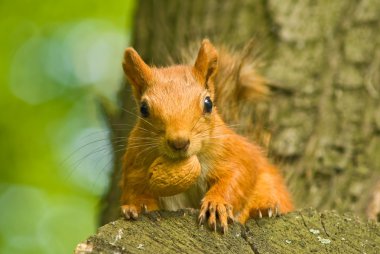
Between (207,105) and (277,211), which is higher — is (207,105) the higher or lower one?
the higher one

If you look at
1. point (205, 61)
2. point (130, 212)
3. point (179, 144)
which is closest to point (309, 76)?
point (205, 61)

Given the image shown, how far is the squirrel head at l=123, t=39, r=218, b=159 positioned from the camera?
2512 mm

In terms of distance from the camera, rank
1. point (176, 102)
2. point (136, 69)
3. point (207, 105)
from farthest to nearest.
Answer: point (136, 69) < point (207, 105) < point (176, 102)

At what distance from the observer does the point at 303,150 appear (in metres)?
3.86

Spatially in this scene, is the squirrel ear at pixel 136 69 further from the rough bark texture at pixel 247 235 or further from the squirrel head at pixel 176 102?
the rough bark texture at pixel 247 235

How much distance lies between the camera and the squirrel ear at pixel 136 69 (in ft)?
9.24

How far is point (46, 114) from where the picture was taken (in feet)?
20.9

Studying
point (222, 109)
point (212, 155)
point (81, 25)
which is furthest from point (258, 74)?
point (81, 25)

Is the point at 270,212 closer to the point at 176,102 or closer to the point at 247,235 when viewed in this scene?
the point at 247,235

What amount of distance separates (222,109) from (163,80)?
87 cm

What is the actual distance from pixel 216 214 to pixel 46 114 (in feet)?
13.8

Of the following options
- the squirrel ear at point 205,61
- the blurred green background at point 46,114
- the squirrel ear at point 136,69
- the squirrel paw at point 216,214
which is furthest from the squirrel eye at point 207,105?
the blurred green background at point 46,114

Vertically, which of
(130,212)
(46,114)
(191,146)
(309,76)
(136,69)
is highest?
(46,114)

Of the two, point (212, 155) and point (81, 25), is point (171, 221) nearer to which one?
point (212, 155)
